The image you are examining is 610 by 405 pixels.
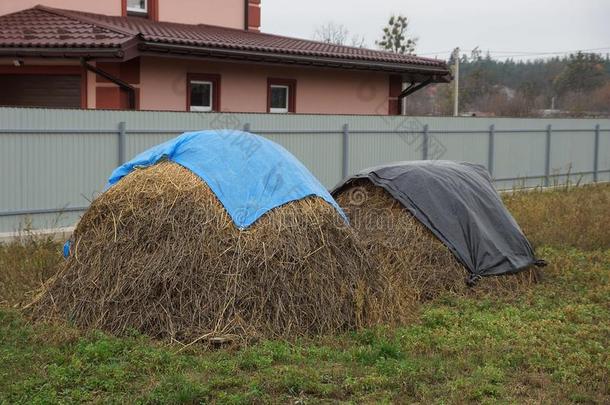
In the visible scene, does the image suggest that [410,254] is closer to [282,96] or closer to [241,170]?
[241,170]

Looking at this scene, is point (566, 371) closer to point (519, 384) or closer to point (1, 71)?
point (519, 384)

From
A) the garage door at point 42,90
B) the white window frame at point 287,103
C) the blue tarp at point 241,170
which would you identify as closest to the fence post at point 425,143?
the white window frame at point 287,103

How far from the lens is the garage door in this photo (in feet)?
55.5

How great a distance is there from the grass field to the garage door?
353 inches

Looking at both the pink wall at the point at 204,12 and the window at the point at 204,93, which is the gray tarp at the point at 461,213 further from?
the pink wall at the point at 204,12

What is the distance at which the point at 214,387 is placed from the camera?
5.73m

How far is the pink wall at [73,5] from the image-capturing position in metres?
17.4

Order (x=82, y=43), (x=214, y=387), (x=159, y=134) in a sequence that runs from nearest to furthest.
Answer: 1. (x=214, y=387)
2. (x=159, y=134)
3. (x=82, y=43)

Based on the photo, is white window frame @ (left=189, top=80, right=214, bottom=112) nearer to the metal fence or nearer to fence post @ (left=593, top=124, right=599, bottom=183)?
the metal fence

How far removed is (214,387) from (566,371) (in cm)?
271

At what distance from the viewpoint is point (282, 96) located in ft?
65.0

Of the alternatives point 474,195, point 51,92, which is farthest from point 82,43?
point 474,195

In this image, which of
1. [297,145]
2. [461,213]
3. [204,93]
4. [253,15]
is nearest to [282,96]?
[204,93]

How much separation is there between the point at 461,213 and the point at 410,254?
96 cm
